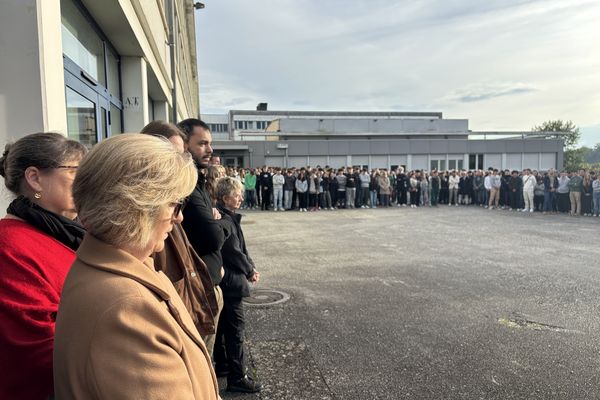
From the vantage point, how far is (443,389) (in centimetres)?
375

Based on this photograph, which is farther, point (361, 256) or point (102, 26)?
point (361, 256)

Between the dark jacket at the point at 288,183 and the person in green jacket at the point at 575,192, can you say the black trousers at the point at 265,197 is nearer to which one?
the dark jacket at the point at 288,183

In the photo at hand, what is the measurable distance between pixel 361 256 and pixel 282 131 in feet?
106

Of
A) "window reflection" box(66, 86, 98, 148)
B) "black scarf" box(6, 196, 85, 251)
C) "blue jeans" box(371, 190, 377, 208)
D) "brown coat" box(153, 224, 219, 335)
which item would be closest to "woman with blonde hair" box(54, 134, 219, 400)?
"black scarf" box(6, 196, 85, 251)

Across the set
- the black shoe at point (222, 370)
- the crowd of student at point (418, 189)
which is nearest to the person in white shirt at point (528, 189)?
the crowd of student at point (418, 189)

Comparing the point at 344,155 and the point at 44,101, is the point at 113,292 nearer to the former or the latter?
the point at 44,101

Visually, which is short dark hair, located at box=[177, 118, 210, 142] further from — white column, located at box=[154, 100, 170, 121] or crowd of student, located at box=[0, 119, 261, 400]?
white column, located at box=[154, 100, 170, 121]

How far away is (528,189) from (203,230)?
2069cm

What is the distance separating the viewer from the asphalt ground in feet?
12.8

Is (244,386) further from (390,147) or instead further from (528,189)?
(390,147)

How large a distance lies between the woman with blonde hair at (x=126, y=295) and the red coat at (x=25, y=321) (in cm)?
41

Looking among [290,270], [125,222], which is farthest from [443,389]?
[290,270]

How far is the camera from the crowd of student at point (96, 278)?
3.81 ft

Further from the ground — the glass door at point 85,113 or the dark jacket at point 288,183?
the glass door at point 85,113
